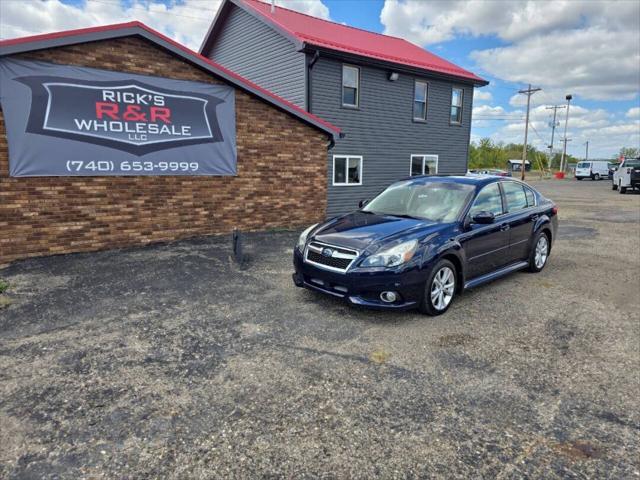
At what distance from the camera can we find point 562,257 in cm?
795

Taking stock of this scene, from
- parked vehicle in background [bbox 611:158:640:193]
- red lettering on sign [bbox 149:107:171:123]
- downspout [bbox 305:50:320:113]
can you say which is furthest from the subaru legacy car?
parked vehicle in background [bbox 611:158:640:193]

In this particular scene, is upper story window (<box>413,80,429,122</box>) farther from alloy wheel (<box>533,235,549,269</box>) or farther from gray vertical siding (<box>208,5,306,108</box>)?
alloy wheel (<box>533,235,549,269</box>)

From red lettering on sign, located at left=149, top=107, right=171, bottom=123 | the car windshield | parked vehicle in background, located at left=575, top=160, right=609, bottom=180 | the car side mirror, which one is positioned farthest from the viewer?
parked vehicle in background, located at left=575, top=160, right=609, bottom=180

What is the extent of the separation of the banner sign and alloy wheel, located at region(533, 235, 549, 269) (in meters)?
6.28

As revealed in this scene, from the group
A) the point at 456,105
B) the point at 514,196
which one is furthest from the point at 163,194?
the point at 456,105

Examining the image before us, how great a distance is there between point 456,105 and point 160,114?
13.2 metres

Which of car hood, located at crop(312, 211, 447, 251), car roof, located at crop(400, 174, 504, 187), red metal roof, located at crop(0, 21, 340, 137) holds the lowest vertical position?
car hood, located at crop(312, 211, 447, 251)

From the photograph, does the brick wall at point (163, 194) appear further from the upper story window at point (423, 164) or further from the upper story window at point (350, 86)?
the upper story window at point (423, 164)

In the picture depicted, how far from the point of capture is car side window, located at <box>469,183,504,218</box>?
17.7 ft

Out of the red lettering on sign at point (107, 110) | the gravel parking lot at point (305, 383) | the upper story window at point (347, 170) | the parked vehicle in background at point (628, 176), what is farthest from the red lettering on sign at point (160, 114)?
the parked vehicle in background at point (628, 176)

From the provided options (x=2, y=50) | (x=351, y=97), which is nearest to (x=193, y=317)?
(x=2, y=50)

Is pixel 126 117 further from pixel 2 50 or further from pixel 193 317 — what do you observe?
pixel 193 317

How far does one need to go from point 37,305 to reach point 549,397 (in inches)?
214

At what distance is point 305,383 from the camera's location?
3305 millimetres
